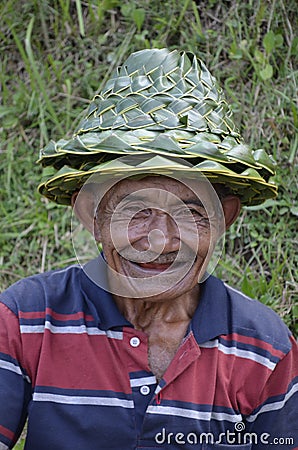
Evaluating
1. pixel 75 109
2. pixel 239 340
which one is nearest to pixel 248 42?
pixel 75 109

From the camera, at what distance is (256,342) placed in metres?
2.07

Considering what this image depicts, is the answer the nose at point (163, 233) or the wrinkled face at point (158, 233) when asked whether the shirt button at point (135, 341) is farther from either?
the nose at point (163, 233)

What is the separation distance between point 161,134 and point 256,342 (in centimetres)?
74

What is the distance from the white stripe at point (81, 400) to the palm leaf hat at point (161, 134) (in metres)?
0.57

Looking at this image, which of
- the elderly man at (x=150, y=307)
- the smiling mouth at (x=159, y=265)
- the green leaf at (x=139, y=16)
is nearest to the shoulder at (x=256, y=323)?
the elderly man at (x=150, y=307)

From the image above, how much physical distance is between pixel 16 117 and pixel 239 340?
2137 mm

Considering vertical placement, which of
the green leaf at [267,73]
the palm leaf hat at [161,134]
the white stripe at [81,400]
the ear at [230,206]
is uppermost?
the palm leaf hat at [161,134]

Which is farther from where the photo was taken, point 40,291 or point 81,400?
point 40,291

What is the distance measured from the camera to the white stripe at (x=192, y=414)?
192 centimetres

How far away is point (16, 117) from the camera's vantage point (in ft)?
12.3

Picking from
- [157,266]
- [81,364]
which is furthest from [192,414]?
[157,266]

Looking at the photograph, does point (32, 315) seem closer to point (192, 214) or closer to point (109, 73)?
point (192, 214)

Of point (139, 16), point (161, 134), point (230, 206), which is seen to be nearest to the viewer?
point (161, 134)

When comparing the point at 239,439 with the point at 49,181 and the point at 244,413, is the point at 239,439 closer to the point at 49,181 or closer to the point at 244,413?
the point at 244,413
